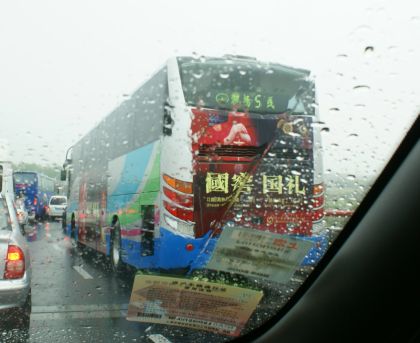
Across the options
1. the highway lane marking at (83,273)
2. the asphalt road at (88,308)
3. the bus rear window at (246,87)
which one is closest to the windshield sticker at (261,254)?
the asphalt road at (88,308)

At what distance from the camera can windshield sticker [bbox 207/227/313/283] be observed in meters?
3.03

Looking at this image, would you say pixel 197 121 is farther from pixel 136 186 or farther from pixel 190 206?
pixel 136 186

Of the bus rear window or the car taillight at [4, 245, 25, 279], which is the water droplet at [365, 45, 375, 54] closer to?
the bus rear window

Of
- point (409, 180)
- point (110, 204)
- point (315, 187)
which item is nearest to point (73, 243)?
point (110, 204)

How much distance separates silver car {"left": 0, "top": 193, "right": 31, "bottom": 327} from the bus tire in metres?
2.14

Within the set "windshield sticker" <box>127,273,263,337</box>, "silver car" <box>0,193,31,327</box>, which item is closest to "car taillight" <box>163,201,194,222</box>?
"silver car" <box>0,193,31,327</box>

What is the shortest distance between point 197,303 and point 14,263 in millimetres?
1690

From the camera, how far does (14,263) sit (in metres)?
4.12

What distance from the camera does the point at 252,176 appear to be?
14.9ft

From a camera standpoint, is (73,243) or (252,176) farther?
(73,243)

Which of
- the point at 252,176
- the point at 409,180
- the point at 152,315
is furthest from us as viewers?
the point at 252,176

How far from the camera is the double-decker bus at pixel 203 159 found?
3973mm

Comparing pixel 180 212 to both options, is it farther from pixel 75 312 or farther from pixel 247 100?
pixel 75 312

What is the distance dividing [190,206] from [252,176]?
1304 mm
